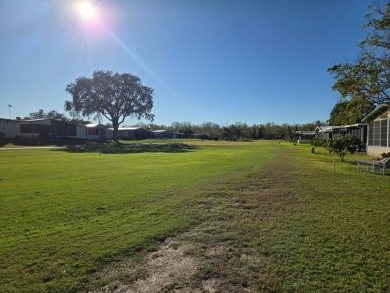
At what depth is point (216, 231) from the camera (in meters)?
5.27

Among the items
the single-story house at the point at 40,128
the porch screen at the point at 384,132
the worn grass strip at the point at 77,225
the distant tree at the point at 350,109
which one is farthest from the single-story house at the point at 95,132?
the distant tree at the point at 350,109

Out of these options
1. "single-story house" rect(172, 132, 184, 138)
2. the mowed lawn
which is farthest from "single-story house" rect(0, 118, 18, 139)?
"single-story house" rect(172, 132, 184, 138)

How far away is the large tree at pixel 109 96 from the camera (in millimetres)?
49438

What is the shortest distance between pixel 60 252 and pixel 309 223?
463 cm

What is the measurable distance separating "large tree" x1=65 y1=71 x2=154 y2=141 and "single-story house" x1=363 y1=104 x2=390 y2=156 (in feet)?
133

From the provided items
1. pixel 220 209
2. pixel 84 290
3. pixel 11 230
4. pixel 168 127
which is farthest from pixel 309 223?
pixel 168 127

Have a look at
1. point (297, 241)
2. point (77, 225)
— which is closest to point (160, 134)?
point (77, 225)

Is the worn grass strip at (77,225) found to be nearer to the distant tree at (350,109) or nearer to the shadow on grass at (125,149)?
the distant tree at (350,109)

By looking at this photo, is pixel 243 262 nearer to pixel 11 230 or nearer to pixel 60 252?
pixel 60 252

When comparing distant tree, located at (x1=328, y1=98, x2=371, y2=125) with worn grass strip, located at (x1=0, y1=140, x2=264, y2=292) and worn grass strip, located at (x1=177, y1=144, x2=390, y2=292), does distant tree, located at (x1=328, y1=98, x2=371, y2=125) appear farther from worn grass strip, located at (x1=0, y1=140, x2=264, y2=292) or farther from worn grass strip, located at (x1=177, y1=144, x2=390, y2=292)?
worn grass strip, located at (x1=0, y1=140, x2=264, y2=292)

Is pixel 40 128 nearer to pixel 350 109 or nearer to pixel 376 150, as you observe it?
pixel 376 150

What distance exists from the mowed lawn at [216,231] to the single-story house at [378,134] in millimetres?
11741

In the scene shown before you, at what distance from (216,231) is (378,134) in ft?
69.6

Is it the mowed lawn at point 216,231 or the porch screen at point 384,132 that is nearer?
the mowed lawn at point 216,231
